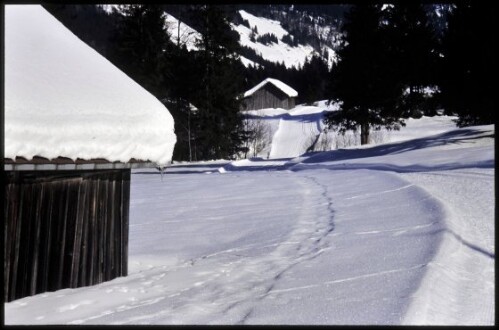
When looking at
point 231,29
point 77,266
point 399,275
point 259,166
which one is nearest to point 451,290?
point 399,275

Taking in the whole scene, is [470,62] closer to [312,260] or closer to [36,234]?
[312,260]

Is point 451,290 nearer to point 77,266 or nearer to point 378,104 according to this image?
point 77,266

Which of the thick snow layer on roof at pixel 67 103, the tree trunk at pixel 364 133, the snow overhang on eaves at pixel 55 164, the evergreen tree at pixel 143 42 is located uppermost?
the evergreen tree at pixel 143 42

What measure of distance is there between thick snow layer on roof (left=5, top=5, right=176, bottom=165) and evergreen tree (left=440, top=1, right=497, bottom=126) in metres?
15.4

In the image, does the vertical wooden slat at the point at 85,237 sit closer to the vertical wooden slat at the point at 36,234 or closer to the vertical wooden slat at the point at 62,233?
the vertical wooden slat at the point at 62,233

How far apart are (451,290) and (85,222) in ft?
12.8

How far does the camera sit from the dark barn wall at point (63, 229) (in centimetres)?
497

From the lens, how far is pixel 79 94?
521cm

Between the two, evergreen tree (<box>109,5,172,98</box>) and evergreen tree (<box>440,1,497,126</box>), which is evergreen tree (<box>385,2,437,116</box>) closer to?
evergreen tree (<box>440,1,497,126</box>)

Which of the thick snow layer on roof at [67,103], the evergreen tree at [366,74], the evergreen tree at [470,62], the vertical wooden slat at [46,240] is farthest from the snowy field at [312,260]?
the evergreen tree at [366,74]

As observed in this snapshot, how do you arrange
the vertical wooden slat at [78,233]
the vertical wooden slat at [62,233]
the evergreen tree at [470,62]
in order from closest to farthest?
the vertical wooden slat at [62,233] → the vertical wooden slat at [78,233] → the evergreen tree at [470,62]

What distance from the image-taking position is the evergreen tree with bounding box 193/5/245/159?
2888 cm

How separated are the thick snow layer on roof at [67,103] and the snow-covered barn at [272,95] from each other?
61553 millimetres

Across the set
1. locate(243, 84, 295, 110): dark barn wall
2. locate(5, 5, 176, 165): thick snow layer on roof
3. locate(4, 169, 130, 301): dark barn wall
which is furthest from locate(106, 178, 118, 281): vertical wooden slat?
locate(243, 84, 295, 110): dark barn wall
